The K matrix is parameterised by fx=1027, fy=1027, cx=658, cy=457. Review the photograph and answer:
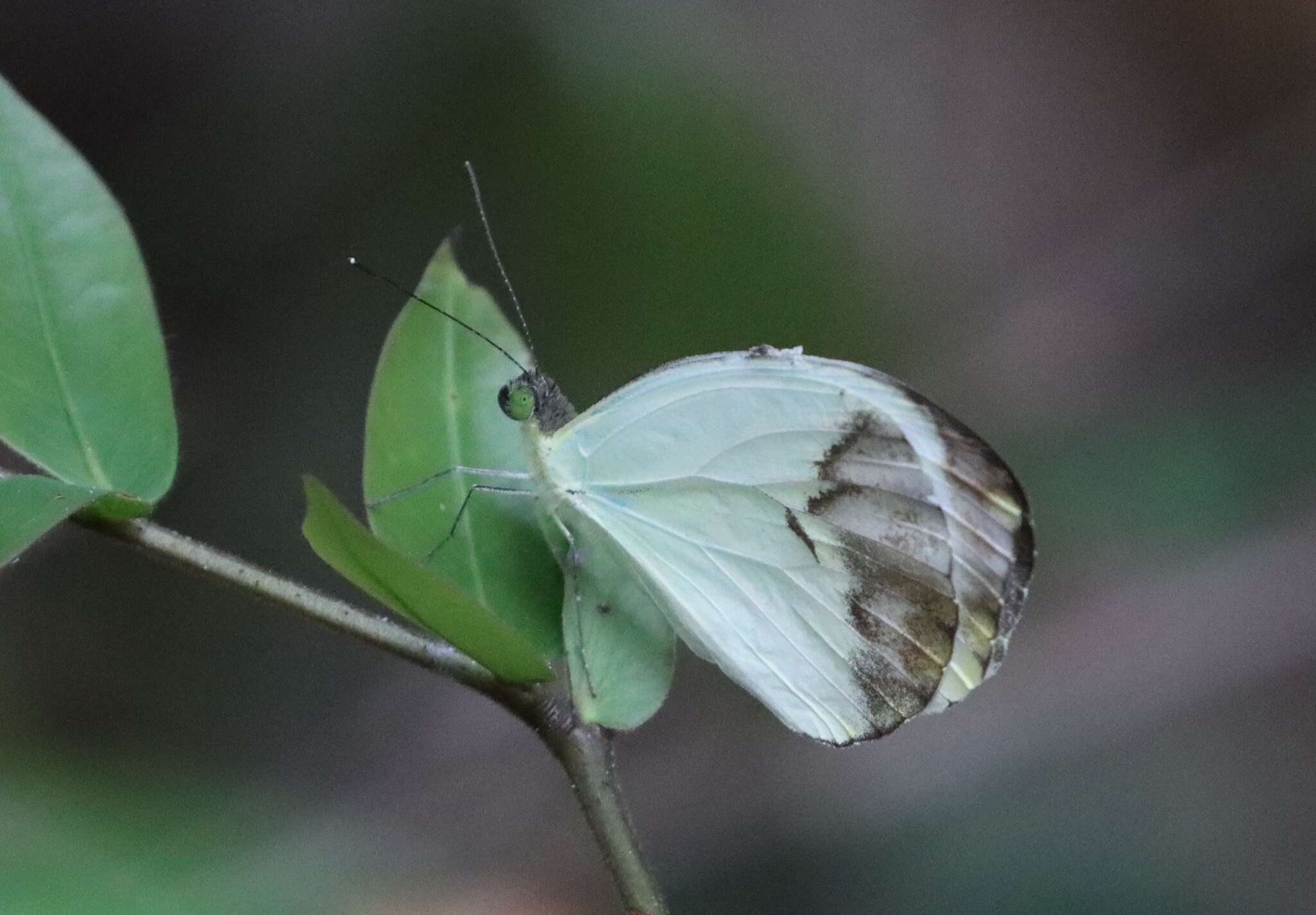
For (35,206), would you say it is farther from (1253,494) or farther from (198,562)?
(1253,494)

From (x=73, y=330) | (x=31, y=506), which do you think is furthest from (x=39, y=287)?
(x=31, y=506)

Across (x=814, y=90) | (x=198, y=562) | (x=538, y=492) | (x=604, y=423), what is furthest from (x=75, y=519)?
(x=814, y=90)

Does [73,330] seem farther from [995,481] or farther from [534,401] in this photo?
[995,481]

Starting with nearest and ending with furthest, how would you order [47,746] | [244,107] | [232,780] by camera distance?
[47,746], [232,780], [244,107]

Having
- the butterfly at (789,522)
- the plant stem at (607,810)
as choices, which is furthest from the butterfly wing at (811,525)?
the plant stem at (607,810)

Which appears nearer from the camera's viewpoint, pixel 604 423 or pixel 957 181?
pixel 604 423

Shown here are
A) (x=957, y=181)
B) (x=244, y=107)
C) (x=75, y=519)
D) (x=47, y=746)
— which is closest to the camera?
(x=75, y=519)

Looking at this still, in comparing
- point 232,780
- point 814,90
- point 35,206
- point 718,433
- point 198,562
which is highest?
point 814,90
